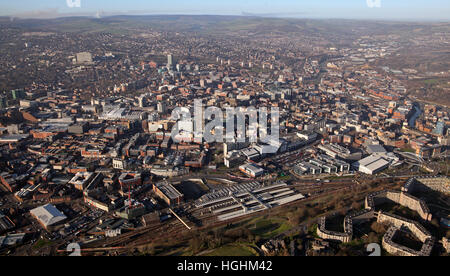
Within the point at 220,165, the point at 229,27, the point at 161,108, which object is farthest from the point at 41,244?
the point at 229,27

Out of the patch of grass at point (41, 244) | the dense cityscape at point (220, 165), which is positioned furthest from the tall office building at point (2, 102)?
the patch of grass at point (41, 244)

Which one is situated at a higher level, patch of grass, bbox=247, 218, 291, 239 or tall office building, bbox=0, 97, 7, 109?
tall office building, bbox=0, 97, 7, 109

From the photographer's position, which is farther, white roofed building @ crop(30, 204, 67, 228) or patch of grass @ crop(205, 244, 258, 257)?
white roofed building @ crop(30, 204, 67, 228)

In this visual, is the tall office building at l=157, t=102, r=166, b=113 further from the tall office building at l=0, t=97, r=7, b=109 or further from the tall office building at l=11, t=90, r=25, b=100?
the tall office building at l=11, t=90, r=25, b=100

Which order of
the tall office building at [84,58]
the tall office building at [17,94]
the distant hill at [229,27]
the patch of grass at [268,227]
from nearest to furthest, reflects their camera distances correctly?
1. the patch of grass at [268,227]
2. the tall office building at [17,94]
3. the tall office building at [84,58]
4. the distant hill at [229,27]

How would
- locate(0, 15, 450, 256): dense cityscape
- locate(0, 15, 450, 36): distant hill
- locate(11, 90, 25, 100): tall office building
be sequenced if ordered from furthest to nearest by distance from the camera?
locate(0, 15, 450, 36): distant hill
locate(11, 90, 25, 100): tall office building
locate(0, 15, 450, 256): dense cityscape

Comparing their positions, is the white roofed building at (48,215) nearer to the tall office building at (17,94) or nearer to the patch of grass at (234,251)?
the patch of grass at (234,251)

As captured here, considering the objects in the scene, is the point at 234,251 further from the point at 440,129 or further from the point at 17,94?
the point at 17,94

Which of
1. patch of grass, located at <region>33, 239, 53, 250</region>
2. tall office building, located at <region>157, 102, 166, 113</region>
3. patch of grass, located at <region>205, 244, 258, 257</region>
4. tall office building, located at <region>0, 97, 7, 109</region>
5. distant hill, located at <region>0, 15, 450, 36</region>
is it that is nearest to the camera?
patch of grass, located at <region>205, 244, 258, 257</region>

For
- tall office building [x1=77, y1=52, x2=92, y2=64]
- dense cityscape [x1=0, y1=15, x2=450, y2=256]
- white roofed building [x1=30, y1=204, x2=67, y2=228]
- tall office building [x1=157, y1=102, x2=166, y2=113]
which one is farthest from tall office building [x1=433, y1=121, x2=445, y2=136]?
tall office building [x1=77, y1=52, x2=92, y2=64]
